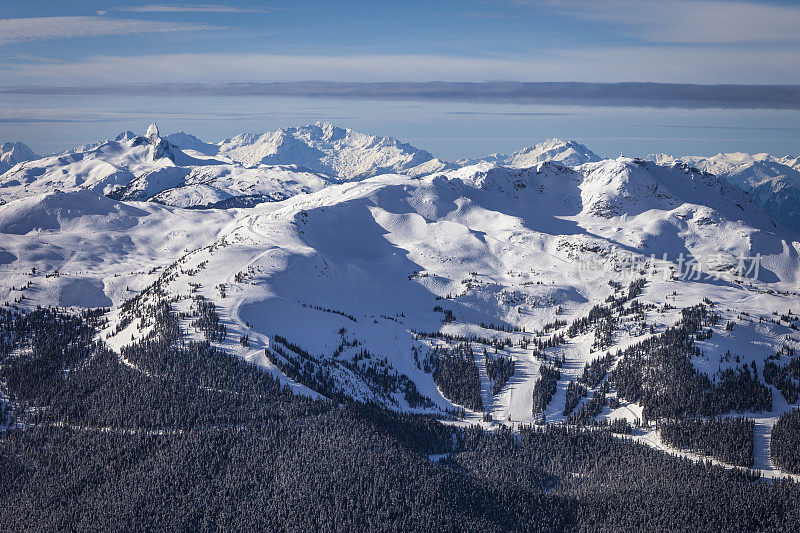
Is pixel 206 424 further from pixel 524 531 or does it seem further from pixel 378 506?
pixel 524 531

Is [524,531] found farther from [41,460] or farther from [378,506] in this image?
[41,460]

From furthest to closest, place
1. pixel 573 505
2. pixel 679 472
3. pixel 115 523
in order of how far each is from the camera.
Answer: pixel 679 472 < pixel 573 505 < pixel 115 523

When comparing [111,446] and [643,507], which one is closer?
[643,507]

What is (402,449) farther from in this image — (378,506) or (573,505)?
(573,505)

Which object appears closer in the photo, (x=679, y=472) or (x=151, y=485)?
(x=151, y=485)

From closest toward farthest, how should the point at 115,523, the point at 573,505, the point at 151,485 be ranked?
the point at 115,523
the point at 151,485
the point at 573,505

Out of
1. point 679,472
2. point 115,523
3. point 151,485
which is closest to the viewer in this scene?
point 115,523

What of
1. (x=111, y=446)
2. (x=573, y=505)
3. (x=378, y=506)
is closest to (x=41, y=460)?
(x=111, y=446)

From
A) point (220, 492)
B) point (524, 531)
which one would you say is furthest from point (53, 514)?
point (524, 531)
